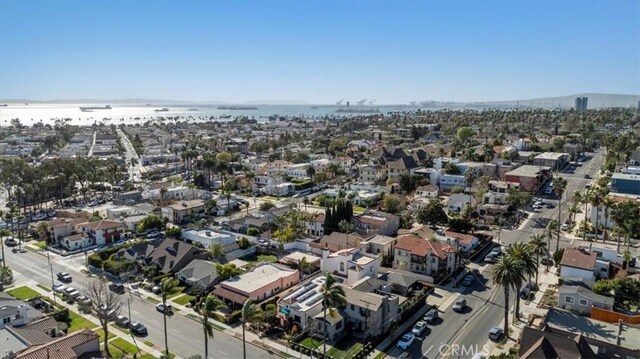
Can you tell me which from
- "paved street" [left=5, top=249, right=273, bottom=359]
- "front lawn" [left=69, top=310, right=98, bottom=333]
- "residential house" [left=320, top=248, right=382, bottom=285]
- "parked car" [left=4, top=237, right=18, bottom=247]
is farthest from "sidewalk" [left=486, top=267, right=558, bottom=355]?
"parked car" [left=4, top=237, right=18, bottom=247]

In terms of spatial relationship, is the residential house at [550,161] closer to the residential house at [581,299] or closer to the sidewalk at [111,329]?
the residential house at [581,299]

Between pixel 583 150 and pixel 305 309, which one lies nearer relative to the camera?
pixel 305 309

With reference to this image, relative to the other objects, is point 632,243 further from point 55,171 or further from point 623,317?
point 55,171

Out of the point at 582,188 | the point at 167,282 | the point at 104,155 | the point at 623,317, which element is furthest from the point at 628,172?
the point at 104,155

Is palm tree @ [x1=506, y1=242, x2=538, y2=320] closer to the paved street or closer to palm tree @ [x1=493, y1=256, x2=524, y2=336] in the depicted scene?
palm tree @ [x1=493, y1=256, x2=524, y2=336]

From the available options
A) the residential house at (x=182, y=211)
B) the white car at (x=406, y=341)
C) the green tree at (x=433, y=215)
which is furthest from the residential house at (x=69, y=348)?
the green tree at (x=433, y=215)

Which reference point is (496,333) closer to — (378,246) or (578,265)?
(578,265)
